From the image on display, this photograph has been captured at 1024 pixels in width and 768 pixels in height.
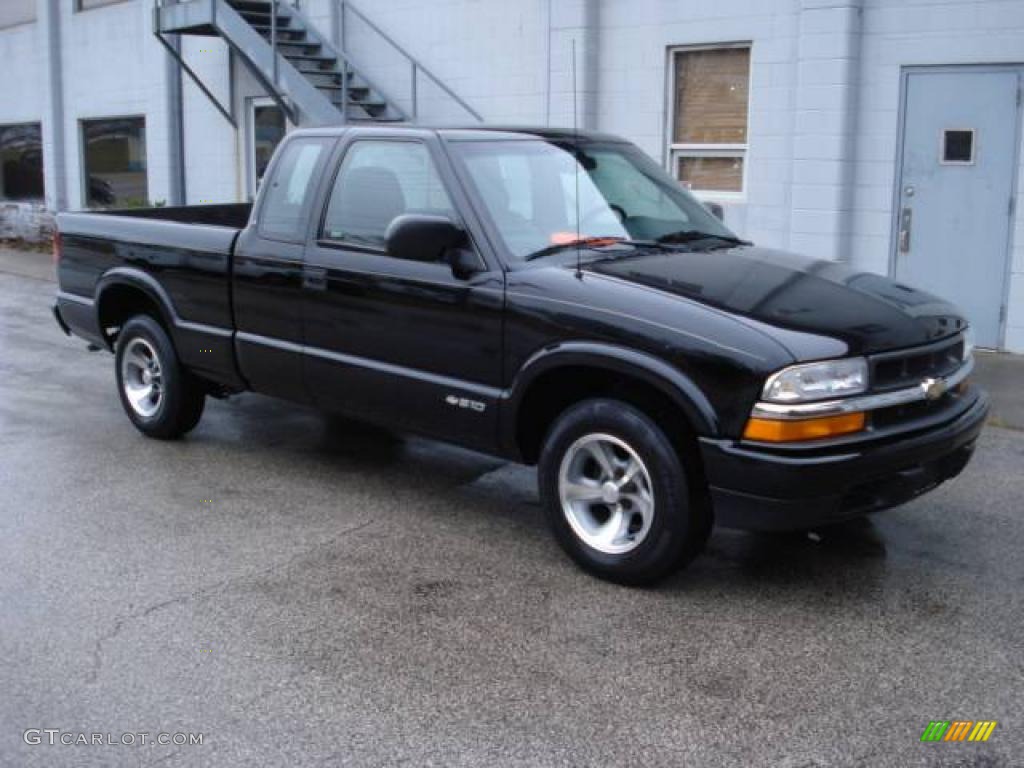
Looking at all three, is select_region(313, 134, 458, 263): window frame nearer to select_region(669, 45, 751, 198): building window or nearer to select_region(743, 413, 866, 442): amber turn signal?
select_region(743, 413, 866, 442): amber turn signal

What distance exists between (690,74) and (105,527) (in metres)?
7.91

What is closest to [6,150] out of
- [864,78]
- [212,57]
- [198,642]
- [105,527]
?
[212,57]

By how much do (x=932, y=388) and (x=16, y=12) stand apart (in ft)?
69.2

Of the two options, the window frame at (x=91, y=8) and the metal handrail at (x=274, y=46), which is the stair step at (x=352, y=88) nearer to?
the metal handrail at (x=274, y=46)

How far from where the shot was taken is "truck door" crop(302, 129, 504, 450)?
527 centimetres

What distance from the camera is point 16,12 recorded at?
21.4 metres

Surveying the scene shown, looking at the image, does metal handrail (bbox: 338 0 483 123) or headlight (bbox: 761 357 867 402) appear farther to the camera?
metal handrail (bbox: 338 0 483 123)

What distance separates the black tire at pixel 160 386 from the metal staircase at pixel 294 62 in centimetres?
603

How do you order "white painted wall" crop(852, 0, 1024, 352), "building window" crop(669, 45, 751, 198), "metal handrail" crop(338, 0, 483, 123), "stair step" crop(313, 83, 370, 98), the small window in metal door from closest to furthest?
"white painted wall" crop(852, 0, 1024, 352), the small window in metal door, "building window" crop(669, 45, 751, 198), "metal handrail" crop(338, 0, 483, 123), "stair step" crop(313, 83, 370, 98)

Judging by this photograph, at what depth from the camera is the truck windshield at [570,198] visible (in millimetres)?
5418

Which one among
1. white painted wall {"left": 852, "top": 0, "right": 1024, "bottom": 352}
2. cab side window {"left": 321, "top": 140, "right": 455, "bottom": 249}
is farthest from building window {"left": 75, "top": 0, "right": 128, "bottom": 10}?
cab side window {"left": 321, "top": 140, "right": 455, "bottom": 249}

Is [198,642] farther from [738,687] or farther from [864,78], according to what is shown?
[864,78]

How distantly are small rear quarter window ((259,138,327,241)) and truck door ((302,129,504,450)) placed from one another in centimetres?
18

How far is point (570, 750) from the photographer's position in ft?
11.6
